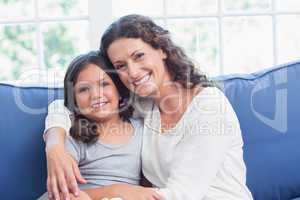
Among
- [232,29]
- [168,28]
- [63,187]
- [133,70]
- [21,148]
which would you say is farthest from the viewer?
[232,29]

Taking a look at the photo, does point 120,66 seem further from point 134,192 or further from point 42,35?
point 42,35

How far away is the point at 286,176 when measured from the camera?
1.71 m

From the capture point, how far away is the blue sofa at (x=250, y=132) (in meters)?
1.63

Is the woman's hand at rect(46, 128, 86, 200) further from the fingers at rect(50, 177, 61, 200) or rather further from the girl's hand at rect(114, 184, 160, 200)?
the girl's hand at rect(114, 184, 160, 200)

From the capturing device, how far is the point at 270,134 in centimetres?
171

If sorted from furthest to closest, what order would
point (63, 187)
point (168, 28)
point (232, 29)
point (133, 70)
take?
point (232, 29)
point (168, 28)
point (133, 70)
point (63, 187)

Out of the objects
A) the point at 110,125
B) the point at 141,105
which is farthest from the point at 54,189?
the point at 141,105

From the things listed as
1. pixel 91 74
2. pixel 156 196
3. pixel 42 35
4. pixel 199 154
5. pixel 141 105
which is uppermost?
pixel 42 35

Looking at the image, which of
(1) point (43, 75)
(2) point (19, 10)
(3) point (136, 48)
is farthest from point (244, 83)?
(2) point (19, 10)

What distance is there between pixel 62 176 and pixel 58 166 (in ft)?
0.11

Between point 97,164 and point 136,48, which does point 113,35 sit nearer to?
point 136,48

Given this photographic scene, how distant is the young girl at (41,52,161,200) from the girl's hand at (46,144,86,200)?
0.32ft

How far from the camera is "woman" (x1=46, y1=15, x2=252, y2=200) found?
143 centimetres

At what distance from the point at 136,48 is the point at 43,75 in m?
0.75
